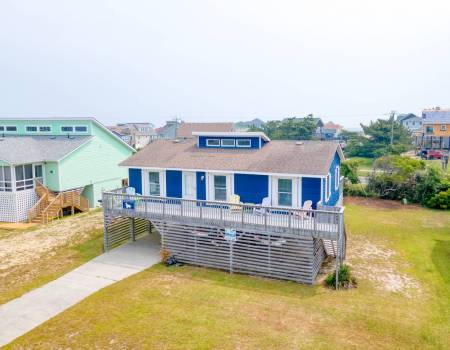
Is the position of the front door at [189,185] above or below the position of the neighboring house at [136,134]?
below

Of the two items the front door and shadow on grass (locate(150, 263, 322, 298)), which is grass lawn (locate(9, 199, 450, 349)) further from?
the front door

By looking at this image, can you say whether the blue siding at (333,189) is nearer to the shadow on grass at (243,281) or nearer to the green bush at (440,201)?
the shadow on grass at (243,281)

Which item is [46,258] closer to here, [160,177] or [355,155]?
[160,177]

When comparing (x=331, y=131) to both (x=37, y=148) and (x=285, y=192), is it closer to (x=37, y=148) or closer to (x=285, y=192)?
(x=37, y=148)

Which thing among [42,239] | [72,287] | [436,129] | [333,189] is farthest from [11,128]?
[436,129]

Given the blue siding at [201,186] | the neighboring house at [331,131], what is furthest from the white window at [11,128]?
the neighboring house at [331,131]

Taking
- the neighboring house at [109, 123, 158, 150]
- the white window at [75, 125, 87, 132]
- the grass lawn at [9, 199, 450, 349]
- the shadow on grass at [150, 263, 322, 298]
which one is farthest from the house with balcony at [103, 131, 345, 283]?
the neighboring house at [109, 123, 158, 150]
